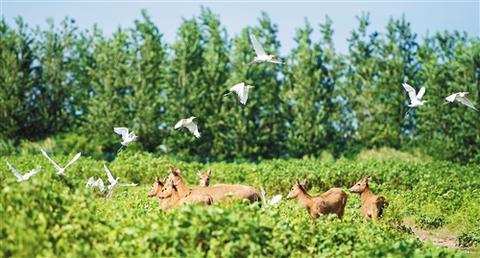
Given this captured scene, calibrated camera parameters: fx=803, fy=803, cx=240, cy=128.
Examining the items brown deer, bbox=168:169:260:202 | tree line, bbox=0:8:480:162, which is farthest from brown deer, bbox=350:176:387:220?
tree line, bbox=0:8:480:162

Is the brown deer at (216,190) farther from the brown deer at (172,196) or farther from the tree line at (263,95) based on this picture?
the tree line at (263,95)

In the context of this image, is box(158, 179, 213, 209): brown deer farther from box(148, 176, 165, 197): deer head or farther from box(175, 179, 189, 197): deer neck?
box(148, 176, 165, 197): deer head

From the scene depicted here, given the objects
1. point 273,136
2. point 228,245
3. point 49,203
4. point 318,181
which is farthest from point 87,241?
point 273,136

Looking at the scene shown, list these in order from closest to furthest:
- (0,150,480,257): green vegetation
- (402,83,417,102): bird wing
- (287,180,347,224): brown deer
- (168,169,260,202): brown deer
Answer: (0,150,480,257): green vegetation
(287,180,347,224): brown deer
(168,169,260,202): brown deer
(402,83,417,102): bird wing

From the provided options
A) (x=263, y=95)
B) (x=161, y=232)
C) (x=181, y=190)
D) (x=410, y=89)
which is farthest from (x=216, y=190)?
(x=263, y=95)

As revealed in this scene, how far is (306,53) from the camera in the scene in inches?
1523

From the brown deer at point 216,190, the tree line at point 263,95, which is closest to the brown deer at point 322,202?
the brown deer at point 216,190

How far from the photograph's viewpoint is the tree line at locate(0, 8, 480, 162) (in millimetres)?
→ 37031

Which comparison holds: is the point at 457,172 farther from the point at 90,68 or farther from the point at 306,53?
the point at 90,68

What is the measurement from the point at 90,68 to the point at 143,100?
12.8ft

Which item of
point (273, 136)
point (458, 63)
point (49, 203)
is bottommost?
point (273, 136)

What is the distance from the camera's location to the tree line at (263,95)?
3703cm

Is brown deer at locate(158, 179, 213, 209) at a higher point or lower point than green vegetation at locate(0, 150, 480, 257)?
lower

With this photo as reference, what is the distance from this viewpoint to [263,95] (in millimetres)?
38156
